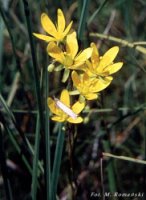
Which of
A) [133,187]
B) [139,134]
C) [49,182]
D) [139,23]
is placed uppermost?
[139,23]

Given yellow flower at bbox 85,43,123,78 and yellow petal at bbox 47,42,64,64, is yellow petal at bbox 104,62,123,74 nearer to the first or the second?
yellow flower at bbox 85,43,123,78

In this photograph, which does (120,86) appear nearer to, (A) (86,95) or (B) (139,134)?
(B) (139,134)

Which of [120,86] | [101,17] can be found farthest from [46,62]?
[101,17]

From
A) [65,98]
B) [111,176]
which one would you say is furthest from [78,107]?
[111,176]

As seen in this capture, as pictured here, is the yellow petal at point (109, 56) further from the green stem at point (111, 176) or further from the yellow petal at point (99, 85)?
the green stem at point (111, 176)

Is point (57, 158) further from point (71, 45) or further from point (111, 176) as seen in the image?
point (111, 176)

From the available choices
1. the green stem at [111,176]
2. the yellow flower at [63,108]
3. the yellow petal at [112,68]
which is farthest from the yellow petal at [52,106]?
the green stem at [111,176]

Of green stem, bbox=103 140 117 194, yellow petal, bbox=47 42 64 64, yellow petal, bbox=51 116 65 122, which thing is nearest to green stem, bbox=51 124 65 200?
yellow petal, bbox=51 116 65 122
